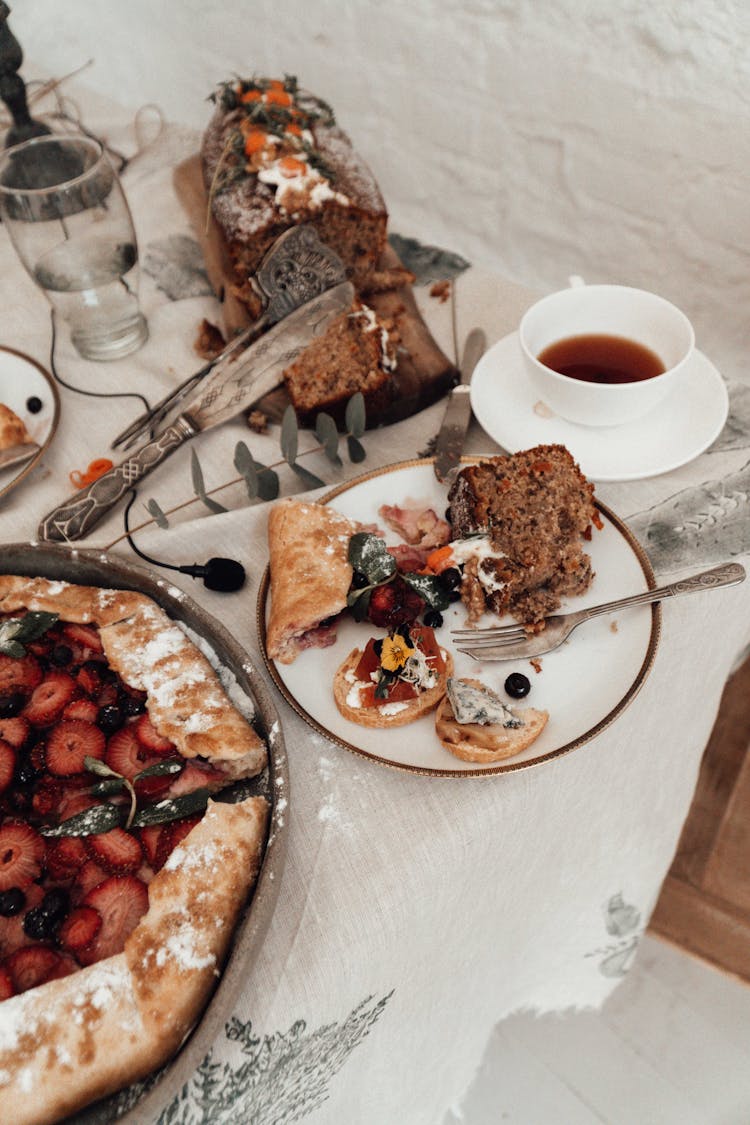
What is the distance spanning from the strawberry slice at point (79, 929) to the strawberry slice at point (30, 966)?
23 millimetres

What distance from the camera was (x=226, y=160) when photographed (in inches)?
77.0

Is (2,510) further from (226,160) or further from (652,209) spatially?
(652,209)

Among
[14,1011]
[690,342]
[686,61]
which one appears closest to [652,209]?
[686,61]

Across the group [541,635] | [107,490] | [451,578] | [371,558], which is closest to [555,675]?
[541,635]

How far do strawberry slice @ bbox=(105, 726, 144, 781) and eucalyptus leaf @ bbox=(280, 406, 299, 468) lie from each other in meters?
0.59

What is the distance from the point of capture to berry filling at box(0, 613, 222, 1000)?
0.94 meters

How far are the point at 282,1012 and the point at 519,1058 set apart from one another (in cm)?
137

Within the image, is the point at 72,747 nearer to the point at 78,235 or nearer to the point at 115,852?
the point at 115,852

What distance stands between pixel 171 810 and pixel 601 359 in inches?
42.5

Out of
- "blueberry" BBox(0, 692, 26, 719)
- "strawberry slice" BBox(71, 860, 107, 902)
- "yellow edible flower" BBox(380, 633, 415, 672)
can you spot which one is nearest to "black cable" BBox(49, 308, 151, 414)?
"blueberry" BBox(0, 692, 26, 719)

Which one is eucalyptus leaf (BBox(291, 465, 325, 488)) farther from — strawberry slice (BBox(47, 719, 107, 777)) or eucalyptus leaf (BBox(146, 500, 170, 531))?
strawberry slice (BBox(47, 719, 107, 777))

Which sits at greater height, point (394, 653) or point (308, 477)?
point (394, 653)

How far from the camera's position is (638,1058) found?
6.71ft

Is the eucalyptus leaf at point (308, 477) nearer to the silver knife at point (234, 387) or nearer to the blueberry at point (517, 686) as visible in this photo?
the silver knife at point (234, 387)
